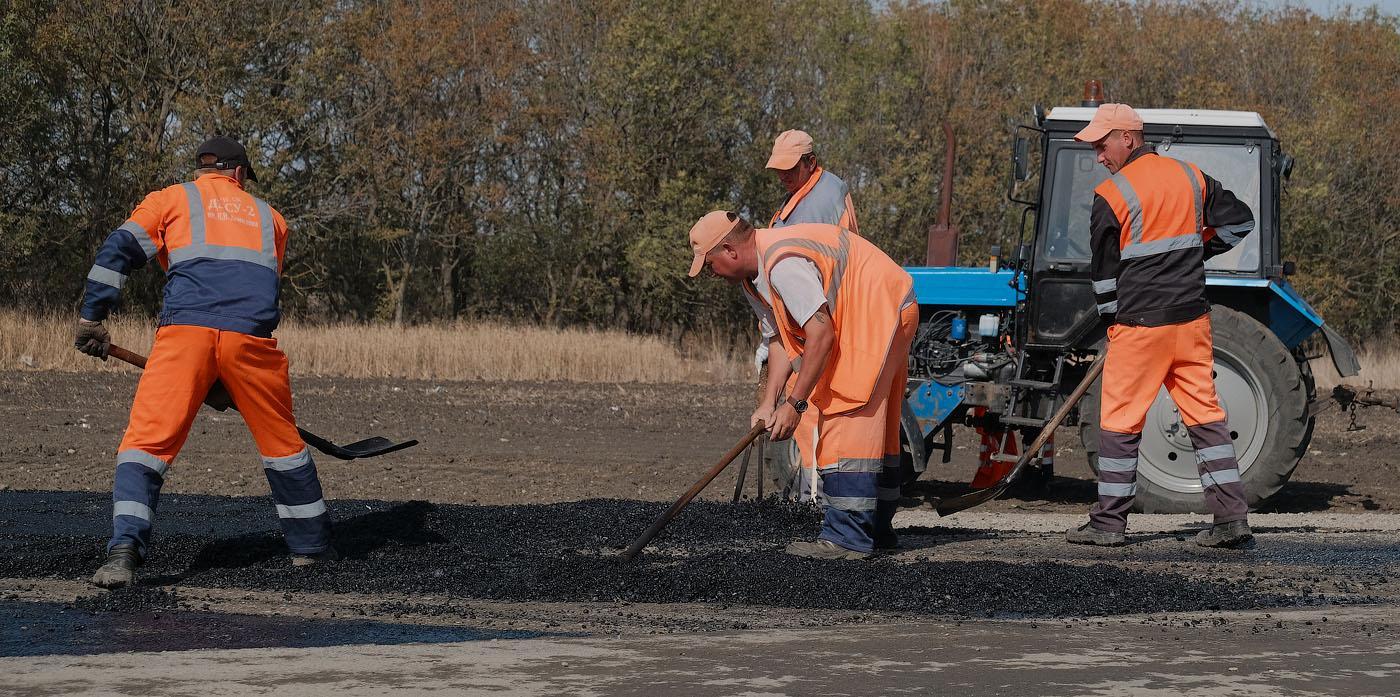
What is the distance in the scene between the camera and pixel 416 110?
28438 millimetres

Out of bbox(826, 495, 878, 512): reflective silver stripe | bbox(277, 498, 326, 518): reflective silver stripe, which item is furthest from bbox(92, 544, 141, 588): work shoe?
bbox(826, 495, 878, 512): reflective silver stripe

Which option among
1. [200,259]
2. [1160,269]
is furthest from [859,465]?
[200,259]

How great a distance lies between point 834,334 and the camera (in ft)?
19.7

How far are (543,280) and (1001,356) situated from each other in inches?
879

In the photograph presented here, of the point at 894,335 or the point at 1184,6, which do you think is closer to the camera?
the point at 894,335

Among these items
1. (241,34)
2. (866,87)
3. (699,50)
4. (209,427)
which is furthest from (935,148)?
(209,427)

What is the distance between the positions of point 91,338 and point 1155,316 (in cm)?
466

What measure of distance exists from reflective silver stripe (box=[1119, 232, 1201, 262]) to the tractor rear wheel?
2115mm

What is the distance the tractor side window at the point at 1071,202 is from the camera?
917cm

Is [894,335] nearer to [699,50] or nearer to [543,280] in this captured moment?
[699,50]

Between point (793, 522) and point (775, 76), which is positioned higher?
point (775, 76)

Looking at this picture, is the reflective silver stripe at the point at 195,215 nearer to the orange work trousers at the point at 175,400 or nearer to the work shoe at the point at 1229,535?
the orange work trousers at the point at 175,400

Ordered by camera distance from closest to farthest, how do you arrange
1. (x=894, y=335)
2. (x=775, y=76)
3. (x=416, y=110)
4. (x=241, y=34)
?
1. (x=894, y=335)
2. (x=241, y=34)
3. (x=416, y=110)
4. (x=775, y=76)

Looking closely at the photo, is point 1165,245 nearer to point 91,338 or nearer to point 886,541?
point 886,541
